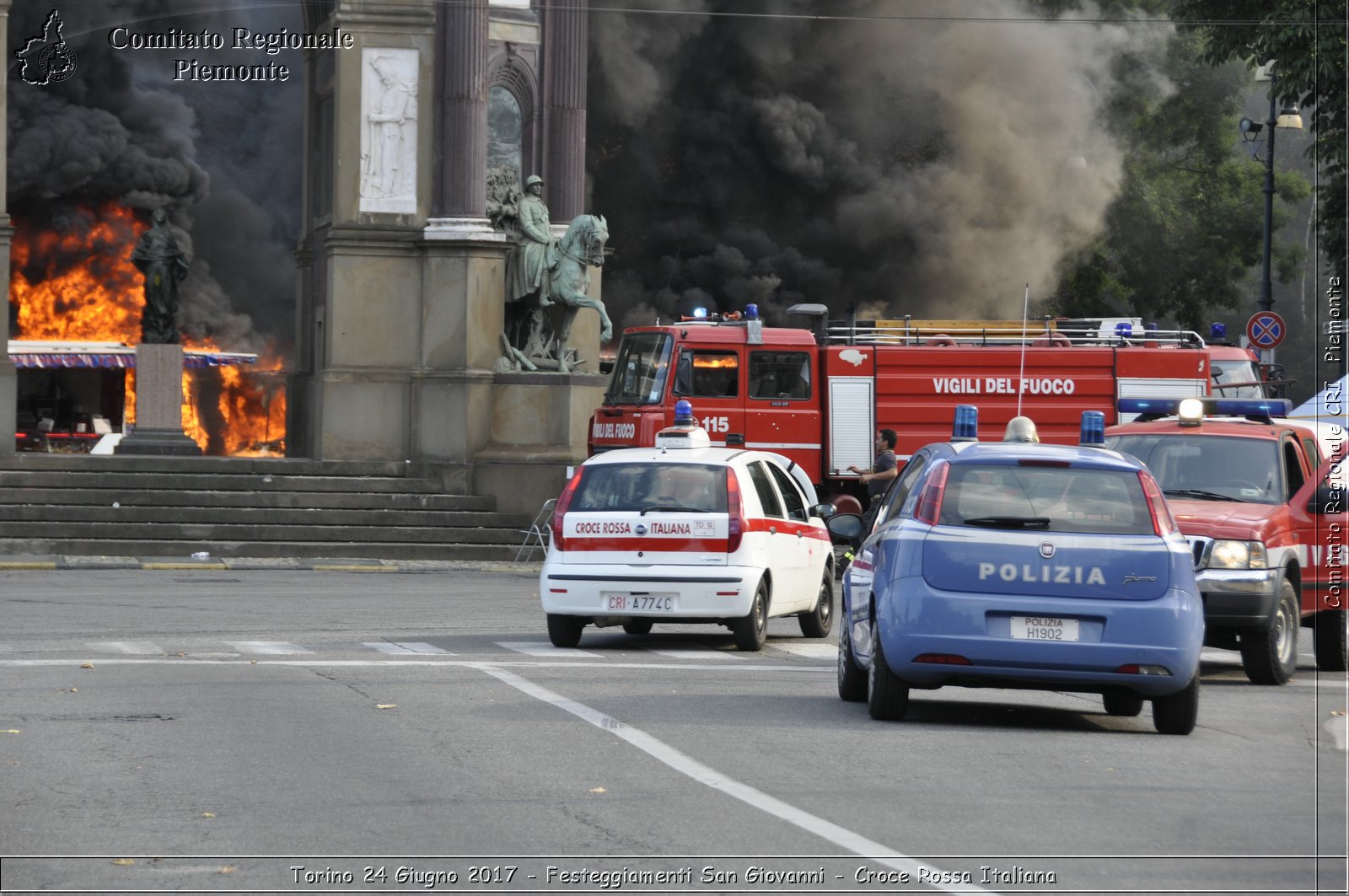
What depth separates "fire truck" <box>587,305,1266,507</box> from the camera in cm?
3045

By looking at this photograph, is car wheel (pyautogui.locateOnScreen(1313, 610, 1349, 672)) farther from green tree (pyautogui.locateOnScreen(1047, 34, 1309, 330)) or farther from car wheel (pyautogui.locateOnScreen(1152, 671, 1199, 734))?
green tree (pyautogui.locateOnScreen(1047, 34, 1309, 330))

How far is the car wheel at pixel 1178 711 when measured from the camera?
468 inches

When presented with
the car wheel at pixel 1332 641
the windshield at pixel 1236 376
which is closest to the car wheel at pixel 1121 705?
the car wheel at pixel 1332 641

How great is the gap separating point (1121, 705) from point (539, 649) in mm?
5246

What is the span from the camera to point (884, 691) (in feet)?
39.7

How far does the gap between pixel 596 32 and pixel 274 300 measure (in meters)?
12.5

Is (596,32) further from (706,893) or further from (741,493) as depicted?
(706,893)

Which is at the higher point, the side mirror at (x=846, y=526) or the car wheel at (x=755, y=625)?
the side mirror at (x=846, y=526)

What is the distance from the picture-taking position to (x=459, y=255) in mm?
32219

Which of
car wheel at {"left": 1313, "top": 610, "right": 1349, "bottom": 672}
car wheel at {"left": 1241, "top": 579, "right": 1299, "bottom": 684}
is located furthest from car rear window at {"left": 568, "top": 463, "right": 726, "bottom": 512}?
car wheel at {"left": 1313, "top": 610, "right": 1349, "bottom": 672}

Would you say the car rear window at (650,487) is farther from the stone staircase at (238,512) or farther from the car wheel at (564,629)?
the stone staircase at (238,512)

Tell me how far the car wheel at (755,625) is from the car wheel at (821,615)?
5.48 ft

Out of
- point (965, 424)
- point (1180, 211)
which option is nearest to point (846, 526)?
point (965, 424)

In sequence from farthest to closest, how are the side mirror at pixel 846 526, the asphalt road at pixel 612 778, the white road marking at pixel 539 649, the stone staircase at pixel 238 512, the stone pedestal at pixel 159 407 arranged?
the stone pedestal at pixel 159 407 → the stone staircase at pixel 238 512 → the white road marking at pixel 539 649 → the side mirror at pixel 846 526 → the asphalt road at pixel 612 778
